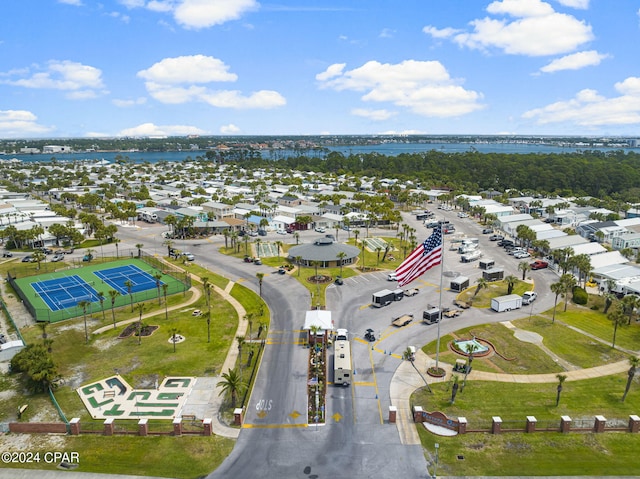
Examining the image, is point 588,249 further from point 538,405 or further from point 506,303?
point 538,405

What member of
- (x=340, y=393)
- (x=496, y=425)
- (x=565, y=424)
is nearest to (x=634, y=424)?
(x=565, y=424)

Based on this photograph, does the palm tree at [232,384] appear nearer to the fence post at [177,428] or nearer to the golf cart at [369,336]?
the fence post at [177,428]

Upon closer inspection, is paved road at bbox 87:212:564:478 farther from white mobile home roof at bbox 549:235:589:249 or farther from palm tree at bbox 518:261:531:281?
white mobile home roof at bbox 549:235:589:249

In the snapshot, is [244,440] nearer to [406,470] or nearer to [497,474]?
[406,470]

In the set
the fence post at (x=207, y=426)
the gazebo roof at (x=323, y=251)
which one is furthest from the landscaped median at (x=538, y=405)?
the gazebo roof at (x=323, y=251)

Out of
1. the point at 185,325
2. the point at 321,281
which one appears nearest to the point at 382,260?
the point at 321,281

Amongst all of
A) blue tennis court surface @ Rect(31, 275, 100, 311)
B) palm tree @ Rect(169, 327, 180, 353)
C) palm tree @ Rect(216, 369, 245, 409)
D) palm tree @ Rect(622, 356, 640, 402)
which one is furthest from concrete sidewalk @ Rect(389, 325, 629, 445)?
blue tennis court surface @ Rect(31, 275, 100, 311)
